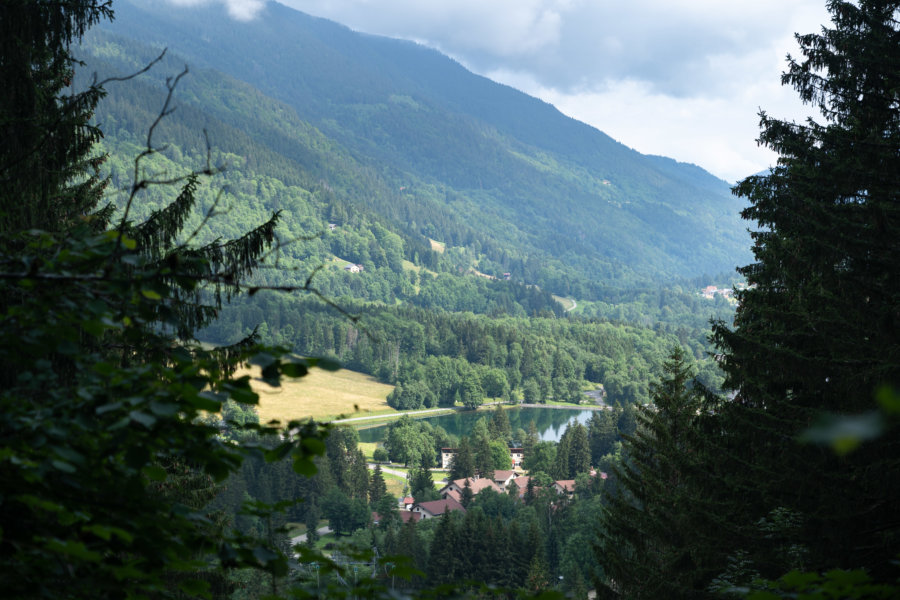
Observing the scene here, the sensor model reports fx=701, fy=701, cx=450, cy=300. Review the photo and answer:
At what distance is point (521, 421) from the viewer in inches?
4210

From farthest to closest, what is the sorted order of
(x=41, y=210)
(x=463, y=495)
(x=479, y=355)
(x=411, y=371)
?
(x=479, y=355)
(x=411, y=371)
(x=463, y=495)
(x=41, y=210)

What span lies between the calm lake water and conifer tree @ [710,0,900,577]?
82426 mm

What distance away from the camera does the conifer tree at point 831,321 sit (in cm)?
773

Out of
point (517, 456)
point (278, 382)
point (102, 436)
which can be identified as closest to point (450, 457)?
point (517, 456)

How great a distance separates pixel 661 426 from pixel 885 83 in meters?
8.19

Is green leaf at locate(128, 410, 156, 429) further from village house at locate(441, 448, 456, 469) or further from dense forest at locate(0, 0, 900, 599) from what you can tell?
village house at locate(441, 448, 456, 469)

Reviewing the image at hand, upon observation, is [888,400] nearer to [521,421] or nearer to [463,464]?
[463,464]

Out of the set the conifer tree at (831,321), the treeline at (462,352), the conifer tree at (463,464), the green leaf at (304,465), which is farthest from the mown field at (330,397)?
the green leaf at (304,465)

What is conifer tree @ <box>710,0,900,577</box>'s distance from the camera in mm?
7734

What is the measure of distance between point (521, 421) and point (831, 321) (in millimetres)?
100649

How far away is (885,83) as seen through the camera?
356 inches

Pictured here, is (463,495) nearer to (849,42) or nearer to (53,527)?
(849,42)

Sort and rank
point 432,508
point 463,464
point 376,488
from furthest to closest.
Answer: point 463,464, point 376,488, point 432,508

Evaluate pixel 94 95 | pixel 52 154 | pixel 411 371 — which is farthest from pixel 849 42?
pixel 411 371
